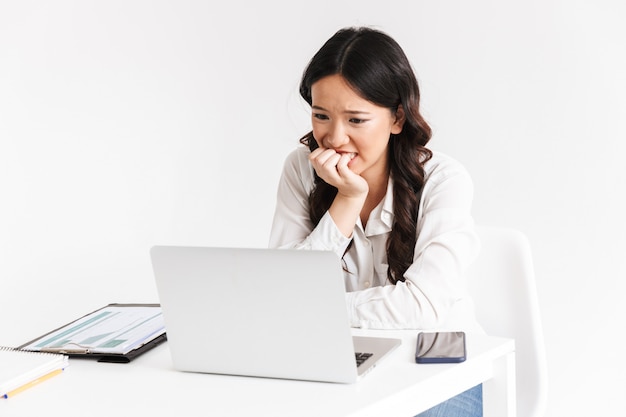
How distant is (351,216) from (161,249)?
2.50 feet

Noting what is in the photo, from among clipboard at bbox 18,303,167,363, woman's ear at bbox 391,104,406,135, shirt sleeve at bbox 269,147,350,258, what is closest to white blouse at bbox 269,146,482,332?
shirt sleeve at bbox 269,147,350,258

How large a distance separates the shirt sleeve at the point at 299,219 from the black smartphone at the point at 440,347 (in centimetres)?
57

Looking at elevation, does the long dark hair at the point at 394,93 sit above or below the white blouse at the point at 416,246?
above

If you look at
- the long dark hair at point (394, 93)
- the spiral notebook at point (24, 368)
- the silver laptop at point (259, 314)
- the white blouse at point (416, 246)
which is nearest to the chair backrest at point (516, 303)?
the white blouse at point (416, 246)

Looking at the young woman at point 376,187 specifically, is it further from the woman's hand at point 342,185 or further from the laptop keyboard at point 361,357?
the laptop keyboard at point 361,357

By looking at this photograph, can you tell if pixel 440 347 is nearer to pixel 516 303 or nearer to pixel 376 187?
pixel 516 303

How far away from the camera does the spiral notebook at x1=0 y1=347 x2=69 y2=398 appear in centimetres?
152

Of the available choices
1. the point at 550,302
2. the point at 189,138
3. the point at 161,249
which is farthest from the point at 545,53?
the point at 161,249

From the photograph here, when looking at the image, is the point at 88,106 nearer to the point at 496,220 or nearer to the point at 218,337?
the point at 496,220

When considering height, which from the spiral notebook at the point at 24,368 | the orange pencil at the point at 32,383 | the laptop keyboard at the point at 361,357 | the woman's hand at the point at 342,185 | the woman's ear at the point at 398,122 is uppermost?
the woman's ear at the point at 398,122

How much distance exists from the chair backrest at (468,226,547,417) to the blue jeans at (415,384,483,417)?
0.39 meters

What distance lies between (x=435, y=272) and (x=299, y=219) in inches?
20.0

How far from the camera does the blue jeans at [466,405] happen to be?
178cm

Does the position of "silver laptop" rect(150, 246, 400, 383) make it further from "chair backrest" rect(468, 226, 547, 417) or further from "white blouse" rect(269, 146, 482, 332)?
"chair backrest" rect(468, 226, 547, 417)
